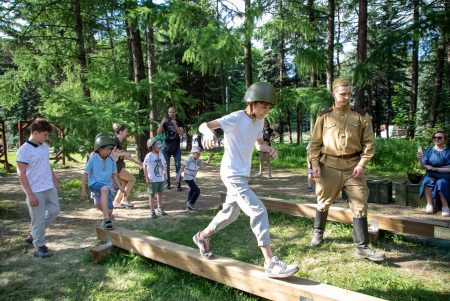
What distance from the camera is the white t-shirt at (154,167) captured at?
6699 mm

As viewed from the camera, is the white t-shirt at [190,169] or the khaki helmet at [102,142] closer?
the khaki helmet at [102,142]

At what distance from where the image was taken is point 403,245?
5.09 m

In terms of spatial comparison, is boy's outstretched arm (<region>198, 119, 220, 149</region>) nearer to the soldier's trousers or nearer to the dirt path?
the soldier's trousers

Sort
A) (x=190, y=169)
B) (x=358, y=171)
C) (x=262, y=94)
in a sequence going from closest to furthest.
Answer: (x=262, y=94) → (x=358, y=171) → (x=190, y=169)

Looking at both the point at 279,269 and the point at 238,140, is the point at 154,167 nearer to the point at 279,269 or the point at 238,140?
the point at 238,140

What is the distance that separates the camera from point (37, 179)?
488 cm

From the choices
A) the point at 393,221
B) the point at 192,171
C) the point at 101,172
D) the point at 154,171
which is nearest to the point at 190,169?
the point at 192,171

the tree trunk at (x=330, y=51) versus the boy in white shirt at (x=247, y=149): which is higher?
the tree trunk at (x=330, y=51)

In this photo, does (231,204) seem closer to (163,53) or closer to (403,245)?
(403,245)

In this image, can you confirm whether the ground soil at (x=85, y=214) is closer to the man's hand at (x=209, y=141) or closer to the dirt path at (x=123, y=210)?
the dirt path at (x=123, y=210)

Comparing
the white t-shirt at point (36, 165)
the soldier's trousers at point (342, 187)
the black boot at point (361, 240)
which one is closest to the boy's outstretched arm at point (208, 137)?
the soldier's trousers at point (342, 187)

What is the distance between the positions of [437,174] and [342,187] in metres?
3.10

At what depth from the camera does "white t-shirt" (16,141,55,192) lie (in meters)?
4.74

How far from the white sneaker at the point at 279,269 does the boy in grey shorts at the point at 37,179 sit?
3.32m
